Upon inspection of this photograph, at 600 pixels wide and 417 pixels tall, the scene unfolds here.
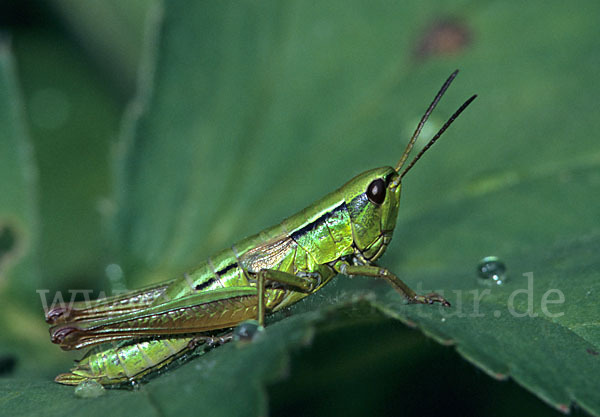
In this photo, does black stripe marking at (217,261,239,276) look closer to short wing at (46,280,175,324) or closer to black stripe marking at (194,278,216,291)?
black stripe marking at (194,278,216,291)

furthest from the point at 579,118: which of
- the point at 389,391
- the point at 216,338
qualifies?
the point at 216,338

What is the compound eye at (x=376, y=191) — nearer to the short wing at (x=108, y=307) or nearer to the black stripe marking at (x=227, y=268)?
the black stripe marking at (x=227, y=268)

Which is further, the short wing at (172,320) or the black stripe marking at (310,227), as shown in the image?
the black stripe marking at (310,227)

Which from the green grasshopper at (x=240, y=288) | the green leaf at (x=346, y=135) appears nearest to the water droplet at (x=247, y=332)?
the green grasshopper at (x=240, y=288)

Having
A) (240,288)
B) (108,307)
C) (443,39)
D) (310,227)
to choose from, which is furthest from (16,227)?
(443,39)

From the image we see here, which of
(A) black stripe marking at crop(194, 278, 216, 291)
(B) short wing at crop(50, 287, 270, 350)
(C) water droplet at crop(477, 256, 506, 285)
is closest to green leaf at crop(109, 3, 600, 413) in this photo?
(C) water droplet at crop(477, 256, 506, 285)

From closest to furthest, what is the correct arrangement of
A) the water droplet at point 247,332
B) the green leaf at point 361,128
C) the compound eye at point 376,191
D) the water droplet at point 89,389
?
the water droplet at point 247,332, the water droplet at point 89,389, the compound eye at point 376,191, the green leaf at point 361,128

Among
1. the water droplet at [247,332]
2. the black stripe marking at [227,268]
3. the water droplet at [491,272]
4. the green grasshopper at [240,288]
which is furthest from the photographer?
the black stripe marking at [227,268]
